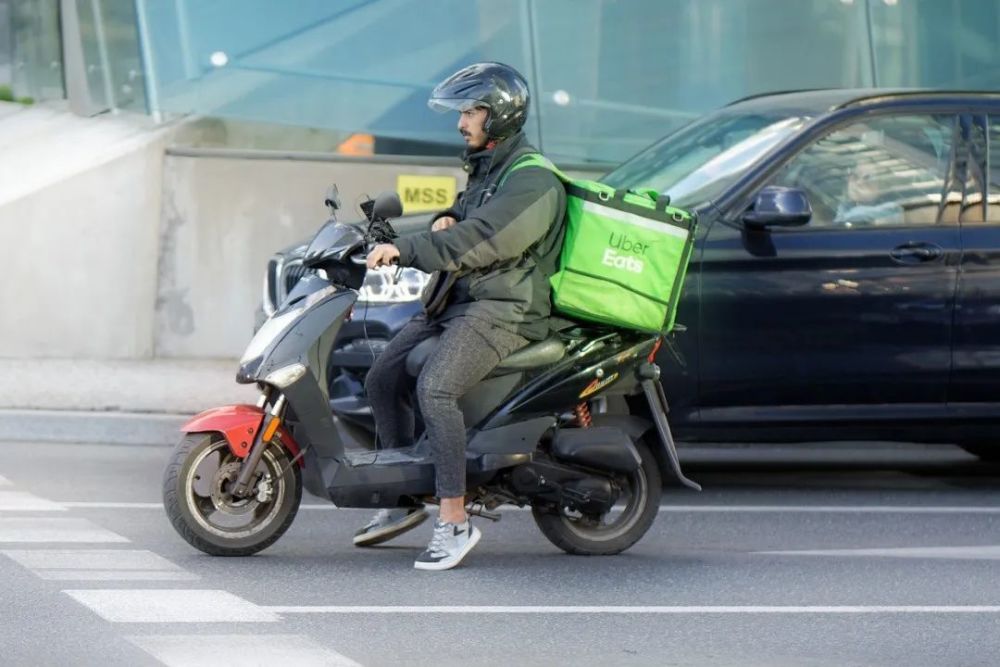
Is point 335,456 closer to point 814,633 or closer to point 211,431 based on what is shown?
point 211,431

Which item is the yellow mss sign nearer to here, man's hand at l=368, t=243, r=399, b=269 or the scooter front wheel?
the scooter front wheel

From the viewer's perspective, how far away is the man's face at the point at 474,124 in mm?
7562

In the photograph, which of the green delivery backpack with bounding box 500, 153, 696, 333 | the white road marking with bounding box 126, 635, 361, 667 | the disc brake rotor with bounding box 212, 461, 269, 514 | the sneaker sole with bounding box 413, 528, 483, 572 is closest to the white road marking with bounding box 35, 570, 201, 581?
the disc brake rotor with bounding box 212, 461, 269, 514

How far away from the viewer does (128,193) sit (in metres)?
13.7

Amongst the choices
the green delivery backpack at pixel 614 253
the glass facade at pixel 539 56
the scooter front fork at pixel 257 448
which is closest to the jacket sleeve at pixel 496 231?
the green delivery backpack at pixel 614 253

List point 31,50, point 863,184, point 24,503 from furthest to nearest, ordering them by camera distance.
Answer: point 31,50 < point 863,184 < point 24,503

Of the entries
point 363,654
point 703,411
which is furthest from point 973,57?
point 363,654

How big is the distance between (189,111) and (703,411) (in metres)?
6.02

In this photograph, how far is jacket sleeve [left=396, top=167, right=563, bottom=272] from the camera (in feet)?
24.1

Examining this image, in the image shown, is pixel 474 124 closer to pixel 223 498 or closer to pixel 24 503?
pixel 223 498

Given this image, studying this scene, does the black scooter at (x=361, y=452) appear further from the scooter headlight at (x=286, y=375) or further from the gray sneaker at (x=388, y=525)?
the gray sneaker at (x=388, y=525)

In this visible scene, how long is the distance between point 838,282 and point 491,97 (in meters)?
2.48

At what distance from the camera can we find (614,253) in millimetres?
7664

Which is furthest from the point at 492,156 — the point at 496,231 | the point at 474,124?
the point at 496,231
